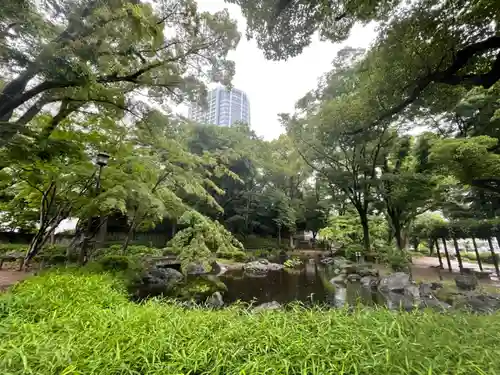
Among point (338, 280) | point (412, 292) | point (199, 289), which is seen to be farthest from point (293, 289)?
point (412, 292)

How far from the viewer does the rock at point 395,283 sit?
27.0 ft

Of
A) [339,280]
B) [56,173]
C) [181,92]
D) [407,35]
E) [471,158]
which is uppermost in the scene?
[181,92]

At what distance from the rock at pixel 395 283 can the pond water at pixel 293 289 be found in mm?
582

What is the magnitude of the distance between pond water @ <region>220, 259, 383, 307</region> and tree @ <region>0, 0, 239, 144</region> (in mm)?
6405

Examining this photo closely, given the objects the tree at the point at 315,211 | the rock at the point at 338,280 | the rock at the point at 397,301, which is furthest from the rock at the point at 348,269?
the tree at the point at 315,211

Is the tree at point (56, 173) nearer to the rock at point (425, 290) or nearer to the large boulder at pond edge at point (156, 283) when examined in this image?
the large boulder at pond edge at point (156, 283)

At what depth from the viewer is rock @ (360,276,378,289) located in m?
9.27

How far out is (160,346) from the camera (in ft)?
7.39

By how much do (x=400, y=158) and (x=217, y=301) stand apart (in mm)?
13186

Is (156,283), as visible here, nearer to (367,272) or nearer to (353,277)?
(353,277)

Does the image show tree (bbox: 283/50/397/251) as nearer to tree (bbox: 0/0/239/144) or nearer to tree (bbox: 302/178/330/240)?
tree (bbox: 0/0/239/144)

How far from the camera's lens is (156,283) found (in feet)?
30.0

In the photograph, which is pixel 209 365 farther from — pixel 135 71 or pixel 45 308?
pixel 135 71

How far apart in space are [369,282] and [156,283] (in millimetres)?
8799
